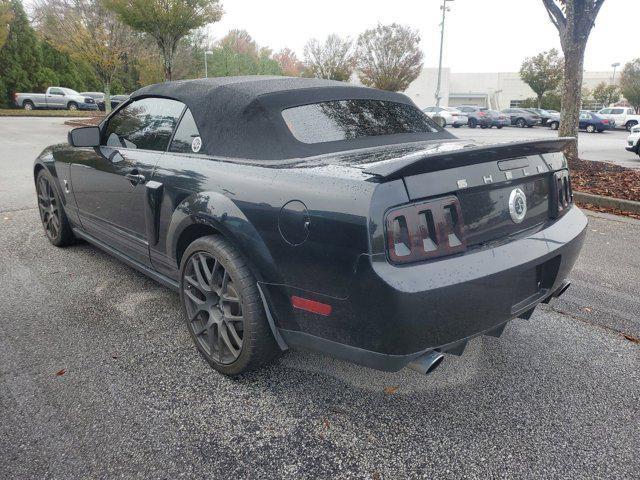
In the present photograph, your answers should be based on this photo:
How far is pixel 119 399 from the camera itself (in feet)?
7.55

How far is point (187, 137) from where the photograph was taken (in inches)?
112

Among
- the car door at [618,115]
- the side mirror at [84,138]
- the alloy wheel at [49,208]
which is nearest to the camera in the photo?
the side mirror at [84,138]

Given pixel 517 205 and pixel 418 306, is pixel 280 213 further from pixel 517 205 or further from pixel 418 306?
pixel 517 205

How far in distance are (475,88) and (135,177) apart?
244ft

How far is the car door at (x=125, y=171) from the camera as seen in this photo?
303 cm

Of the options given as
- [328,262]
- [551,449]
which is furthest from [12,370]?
[551,449]

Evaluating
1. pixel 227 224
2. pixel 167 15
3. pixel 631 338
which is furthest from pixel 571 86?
pixel 167 15

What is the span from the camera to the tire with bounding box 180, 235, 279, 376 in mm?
2264

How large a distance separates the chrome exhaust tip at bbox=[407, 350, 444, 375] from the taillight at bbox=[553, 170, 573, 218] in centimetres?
115

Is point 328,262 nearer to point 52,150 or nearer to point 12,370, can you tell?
point 12,370

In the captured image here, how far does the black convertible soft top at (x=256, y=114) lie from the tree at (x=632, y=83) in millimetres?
52001

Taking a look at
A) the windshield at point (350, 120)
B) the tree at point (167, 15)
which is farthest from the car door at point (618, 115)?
the windshield at point (350, 120)

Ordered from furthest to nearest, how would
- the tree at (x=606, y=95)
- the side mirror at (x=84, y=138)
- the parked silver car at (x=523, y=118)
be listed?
the tree at (x=606, y=95) → the parked silver car at (x=523, y=118) → the side mirror at (x=84, y=138)

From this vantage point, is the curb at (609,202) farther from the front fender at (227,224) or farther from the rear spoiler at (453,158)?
the front fender at (227,224)
